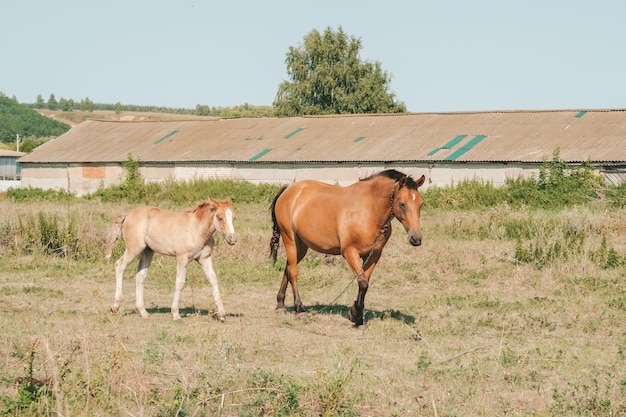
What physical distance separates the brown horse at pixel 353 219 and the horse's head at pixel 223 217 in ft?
5.20

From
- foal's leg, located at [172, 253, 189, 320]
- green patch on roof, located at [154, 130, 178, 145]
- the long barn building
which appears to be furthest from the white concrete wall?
foal's leg, located at [172, 253, 189, 320]

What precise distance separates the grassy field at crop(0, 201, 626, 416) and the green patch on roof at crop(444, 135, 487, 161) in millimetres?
15732

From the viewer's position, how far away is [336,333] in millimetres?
11836

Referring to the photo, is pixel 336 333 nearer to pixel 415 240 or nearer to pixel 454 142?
pixel 415 240

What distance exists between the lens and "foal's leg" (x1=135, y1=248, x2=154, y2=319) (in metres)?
12.9

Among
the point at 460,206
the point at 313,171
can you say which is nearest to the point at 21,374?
the point at 460,206

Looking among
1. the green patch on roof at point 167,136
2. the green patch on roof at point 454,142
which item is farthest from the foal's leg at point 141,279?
the green patch on roof at point 167,136

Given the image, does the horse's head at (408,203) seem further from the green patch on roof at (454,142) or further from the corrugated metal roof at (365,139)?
the green patch on roof at (454,142)

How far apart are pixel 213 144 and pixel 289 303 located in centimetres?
3448

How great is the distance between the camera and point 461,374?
8914mm

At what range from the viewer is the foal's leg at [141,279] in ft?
42.2

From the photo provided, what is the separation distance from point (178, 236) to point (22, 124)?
161499 mm

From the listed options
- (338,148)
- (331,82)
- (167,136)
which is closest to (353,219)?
(338,148)

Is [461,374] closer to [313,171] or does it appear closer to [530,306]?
[530,306]
